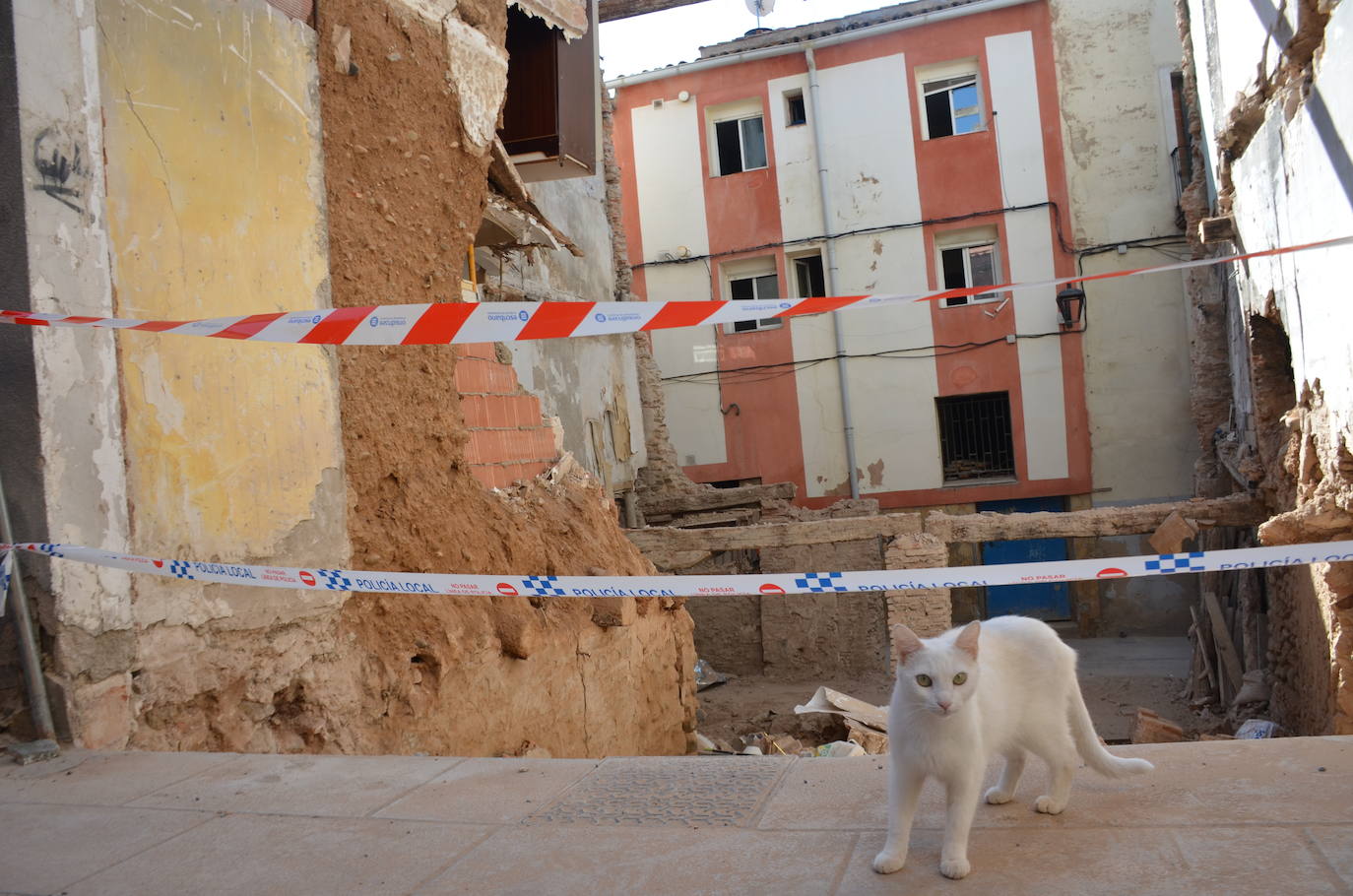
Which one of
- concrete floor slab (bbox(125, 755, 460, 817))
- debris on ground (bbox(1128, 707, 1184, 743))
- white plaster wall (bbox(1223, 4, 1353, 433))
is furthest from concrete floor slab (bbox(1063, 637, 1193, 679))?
concrete floor slab (bbox(125, 755, 460, 817))

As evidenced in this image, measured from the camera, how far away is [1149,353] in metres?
18.5

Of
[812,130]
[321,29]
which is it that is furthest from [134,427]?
[812,130]

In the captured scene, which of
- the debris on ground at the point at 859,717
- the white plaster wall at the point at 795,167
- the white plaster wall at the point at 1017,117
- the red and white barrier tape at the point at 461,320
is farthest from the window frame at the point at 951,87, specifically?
the red and white barrier tape at the point at 461,320

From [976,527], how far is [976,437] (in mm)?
7265

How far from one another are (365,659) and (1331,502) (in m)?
6.44

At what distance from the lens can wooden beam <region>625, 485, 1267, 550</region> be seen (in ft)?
38.4

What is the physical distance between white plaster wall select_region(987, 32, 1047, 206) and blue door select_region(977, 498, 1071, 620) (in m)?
5.58

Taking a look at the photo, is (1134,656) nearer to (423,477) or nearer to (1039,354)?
(1039,354)

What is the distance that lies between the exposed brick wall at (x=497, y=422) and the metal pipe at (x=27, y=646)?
2.68 meters

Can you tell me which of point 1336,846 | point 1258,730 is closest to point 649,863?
point 1336,846

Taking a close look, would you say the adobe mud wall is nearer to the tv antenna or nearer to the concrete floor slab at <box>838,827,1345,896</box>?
the concrete floor slab at <box>838,827,1345,896</box>

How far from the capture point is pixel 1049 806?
9.35 feet

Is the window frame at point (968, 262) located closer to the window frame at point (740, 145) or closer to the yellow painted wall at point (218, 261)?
the window frame at point (740, 145)

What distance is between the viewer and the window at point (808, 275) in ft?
67.4
